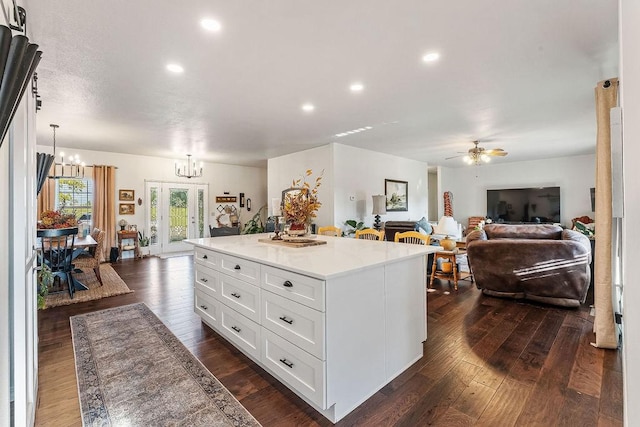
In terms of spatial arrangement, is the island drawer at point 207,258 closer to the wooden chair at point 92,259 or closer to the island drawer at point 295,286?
the island drawer at point 295,286

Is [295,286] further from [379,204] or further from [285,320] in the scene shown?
[379,204]

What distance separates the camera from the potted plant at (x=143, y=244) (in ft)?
24.0

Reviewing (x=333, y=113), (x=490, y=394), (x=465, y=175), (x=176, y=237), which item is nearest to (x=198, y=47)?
(x=333, y=113)

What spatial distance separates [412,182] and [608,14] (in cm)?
632

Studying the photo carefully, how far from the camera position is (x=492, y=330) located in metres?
2.89

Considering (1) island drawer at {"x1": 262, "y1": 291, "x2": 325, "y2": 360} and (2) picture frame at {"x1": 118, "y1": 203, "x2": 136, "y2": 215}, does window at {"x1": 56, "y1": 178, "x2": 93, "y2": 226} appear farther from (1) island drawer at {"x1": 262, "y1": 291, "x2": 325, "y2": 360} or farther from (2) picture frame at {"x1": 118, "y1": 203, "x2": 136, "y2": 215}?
(1) island drawer at {"x1": 262, "y1": 291, "x2": 325, "y2": 360}

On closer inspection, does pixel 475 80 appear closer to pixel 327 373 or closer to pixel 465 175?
pixel 327 373

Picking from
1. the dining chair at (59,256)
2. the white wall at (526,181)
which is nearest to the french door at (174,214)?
the dining chair at (59,256)

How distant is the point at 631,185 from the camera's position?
2.21ft

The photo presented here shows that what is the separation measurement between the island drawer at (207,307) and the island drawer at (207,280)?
0.06 metres

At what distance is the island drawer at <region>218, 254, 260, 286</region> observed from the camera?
2182 millimetres

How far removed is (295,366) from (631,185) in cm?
178

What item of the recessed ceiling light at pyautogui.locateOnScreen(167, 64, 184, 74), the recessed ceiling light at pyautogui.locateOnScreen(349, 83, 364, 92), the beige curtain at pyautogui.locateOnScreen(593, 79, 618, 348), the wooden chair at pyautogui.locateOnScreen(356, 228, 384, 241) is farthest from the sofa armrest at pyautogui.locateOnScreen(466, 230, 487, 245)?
the recessed ceiling light at pyautogui.locateOnScreen(167, 64, 184, 74)

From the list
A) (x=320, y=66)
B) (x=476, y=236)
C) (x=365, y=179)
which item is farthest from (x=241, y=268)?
(x=365, y=179)
